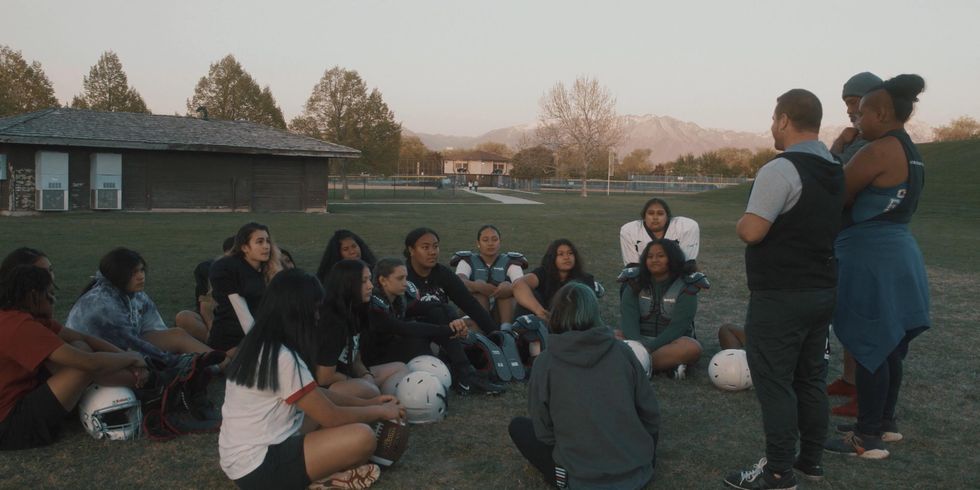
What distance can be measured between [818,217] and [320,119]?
5760cm

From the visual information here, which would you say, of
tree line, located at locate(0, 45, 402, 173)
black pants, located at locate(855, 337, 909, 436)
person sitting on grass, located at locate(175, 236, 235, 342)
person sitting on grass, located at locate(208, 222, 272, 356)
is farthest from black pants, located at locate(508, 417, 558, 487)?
tree line, located at locate(0, 45, 402, 173)

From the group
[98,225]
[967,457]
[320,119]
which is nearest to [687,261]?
[967,457]

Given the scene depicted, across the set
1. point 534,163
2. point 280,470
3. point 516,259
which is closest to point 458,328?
point 516,259

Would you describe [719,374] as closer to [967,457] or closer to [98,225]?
[967,457]

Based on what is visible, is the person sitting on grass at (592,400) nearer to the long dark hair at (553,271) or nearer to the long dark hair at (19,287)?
the long dark hair at (19,287)

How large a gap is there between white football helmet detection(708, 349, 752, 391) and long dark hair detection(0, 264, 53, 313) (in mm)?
5097

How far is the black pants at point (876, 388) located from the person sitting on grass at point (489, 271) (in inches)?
156

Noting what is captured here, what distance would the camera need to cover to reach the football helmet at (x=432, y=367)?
231 inches

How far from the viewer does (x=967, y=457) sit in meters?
4.90

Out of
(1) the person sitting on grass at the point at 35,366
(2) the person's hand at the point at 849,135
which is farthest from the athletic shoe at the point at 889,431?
(1) the person sitting on grass at the point at 35,366

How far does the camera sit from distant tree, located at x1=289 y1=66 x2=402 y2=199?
58000mm

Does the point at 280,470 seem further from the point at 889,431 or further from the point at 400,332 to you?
the point at 889,431

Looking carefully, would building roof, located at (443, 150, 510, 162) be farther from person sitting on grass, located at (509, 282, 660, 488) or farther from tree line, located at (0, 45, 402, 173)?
person sitting on grass, located at (509, 282, 660, 488)

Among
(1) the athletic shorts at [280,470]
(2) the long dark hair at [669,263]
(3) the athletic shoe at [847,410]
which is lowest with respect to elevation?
(3) the athletic shoe at [847,410]
